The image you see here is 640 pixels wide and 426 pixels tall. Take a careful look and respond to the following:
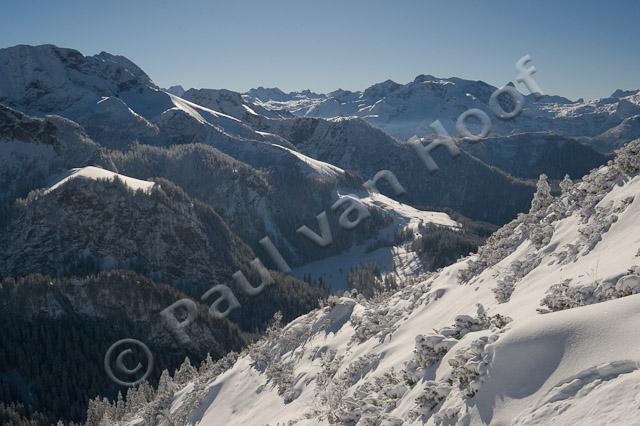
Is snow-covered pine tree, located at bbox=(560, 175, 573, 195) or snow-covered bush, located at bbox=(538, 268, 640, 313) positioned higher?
snow-covered pine tree, located at bbox=(560, 175, 573, 195)

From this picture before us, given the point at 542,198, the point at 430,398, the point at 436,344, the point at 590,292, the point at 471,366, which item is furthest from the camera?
the point at 542,198

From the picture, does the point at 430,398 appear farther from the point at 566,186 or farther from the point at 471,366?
the point at 566,186

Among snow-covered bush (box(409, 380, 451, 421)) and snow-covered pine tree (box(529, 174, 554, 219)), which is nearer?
snow-covered bush (box(409, 380, 451, 421))

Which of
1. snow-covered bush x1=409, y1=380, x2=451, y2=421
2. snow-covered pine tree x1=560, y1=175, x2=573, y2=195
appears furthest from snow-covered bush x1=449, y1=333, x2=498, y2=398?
snow-covered pine tree x1=560, y1=175, x2=573, y2=195

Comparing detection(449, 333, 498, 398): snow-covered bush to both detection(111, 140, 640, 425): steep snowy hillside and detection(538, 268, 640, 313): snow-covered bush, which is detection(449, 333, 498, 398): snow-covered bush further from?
detection(538, 268, 640, 313): snow-covered bush

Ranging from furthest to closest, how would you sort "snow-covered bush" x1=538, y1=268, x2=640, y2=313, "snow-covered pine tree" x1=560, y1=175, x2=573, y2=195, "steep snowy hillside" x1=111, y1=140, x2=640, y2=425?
"snow-covered pine tree" x1=560, y1=175, x2=573, y2=195 < "snow-covered bush" x1=538, y1=268, x2=640, y2=313 < "steep snowy hillside" x1=111, y1=140, x2=640, y2=425

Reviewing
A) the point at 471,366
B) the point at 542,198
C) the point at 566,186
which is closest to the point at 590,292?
the point at 471,366

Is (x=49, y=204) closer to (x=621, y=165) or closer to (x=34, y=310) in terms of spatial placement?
(x=34, y=310)

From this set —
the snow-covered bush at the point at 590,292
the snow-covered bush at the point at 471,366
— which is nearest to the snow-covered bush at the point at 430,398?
the snow-covered bush at the point at 471,366
